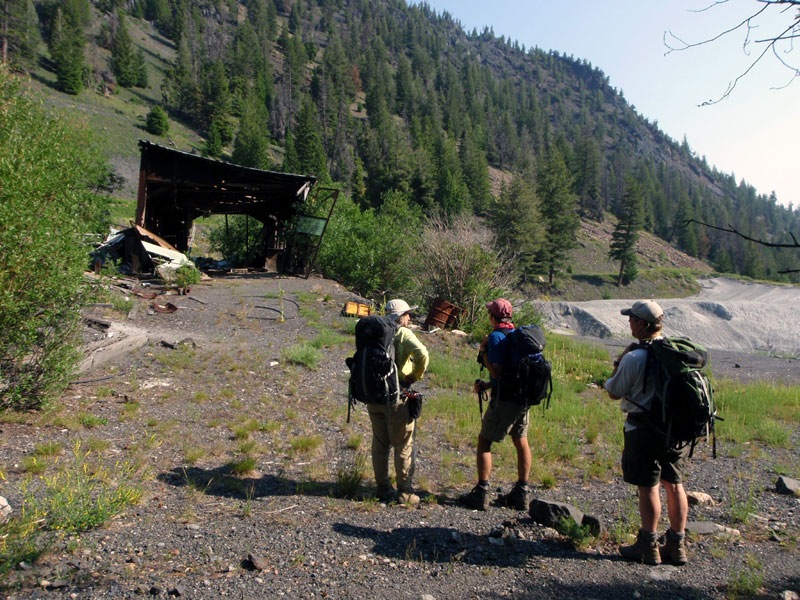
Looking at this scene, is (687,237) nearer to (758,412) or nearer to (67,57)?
(758,412)

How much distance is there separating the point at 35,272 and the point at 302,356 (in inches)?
188

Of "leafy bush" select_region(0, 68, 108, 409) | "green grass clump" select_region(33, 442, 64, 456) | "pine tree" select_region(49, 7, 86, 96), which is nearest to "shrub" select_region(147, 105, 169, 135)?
"pine tree" select_region(49, 7, 86, 96)

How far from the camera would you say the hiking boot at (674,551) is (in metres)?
3.68

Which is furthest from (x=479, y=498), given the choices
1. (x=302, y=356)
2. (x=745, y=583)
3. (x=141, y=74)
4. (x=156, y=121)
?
(x=141, y=74)

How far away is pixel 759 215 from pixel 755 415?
20085cm

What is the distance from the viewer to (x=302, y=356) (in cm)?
959

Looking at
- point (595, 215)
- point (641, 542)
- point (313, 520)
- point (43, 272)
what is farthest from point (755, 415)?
point (595, 215)

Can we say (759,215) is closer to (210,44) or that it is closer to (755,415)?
(210,44)

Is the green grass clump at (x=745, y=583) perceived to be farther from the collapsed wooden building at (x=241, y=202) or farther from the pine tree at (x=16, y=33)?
the pine tree at (x=16, y=33)

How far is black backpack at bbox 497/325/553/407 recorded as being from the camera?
14.0ft

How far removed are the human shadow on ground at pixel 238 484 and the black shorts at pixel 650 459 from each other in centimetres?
262

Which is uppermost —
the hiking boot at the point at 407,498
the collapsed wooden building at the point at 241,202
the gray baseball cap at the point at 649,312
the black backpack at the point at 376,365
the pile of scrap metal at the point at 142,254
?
the collapsed wooden building at the point at 241,202

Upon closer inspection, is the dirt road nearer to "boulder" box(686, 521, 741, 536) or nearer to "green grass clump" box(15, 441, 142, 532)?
"boulder" box(686, 521, 741, 536)

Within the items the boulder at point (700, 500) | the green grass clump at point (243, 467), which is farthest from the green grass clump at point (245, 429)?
the boulder at point (700, 500)
